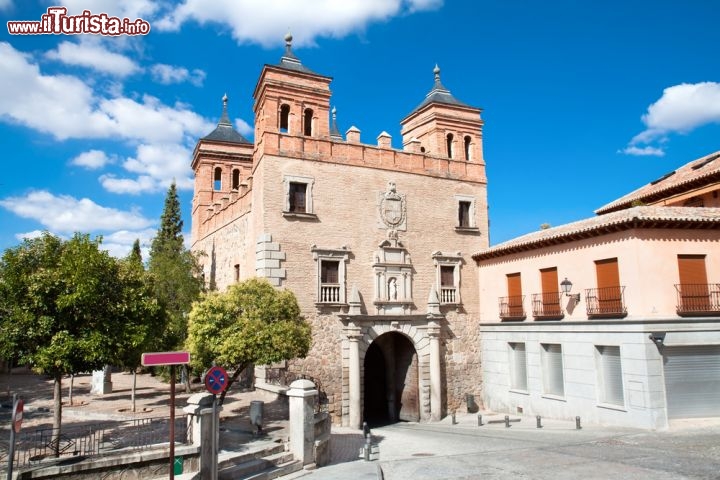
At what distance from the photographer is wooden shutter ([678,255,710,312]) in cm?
1578

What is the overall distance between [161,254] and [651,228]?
1999cm

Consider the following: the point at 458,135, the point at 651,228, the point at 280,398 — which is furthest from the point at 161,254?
the point at 651,228

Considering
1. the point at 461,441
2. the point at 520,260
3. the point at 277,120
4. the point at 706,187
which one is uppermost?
the point at 277,120

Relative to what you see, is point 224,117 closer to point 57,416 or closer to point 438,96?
point 438,96

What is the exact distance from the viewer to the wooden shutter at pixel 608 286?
54.0 feet

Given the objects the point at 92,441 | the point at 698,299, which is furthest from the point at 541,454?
the point at 92,441

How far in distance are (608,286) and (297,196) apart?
11556 millimetres

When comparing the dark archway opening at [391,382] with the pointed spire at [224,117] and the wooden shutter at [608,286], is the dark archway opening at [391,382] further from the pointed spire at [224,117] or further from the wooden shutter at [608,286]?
the pointed spire at [224,117]

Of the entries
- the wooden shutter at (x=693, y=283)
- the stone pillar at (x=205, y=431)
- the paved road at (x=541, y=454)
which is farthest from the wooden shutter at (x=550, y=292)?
the stone pillar at (x=205, y=431)

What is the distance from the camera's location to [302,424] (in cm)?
1188

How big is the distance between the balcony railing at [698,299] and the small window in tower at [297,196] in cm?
1306

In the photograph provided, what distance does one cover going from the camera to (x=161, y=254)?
78.6 ft

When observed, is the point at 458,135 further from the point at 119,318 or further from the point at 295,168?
the point at 119,318

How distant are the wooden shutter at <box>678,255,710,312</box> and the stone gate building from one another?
8.70 metres
